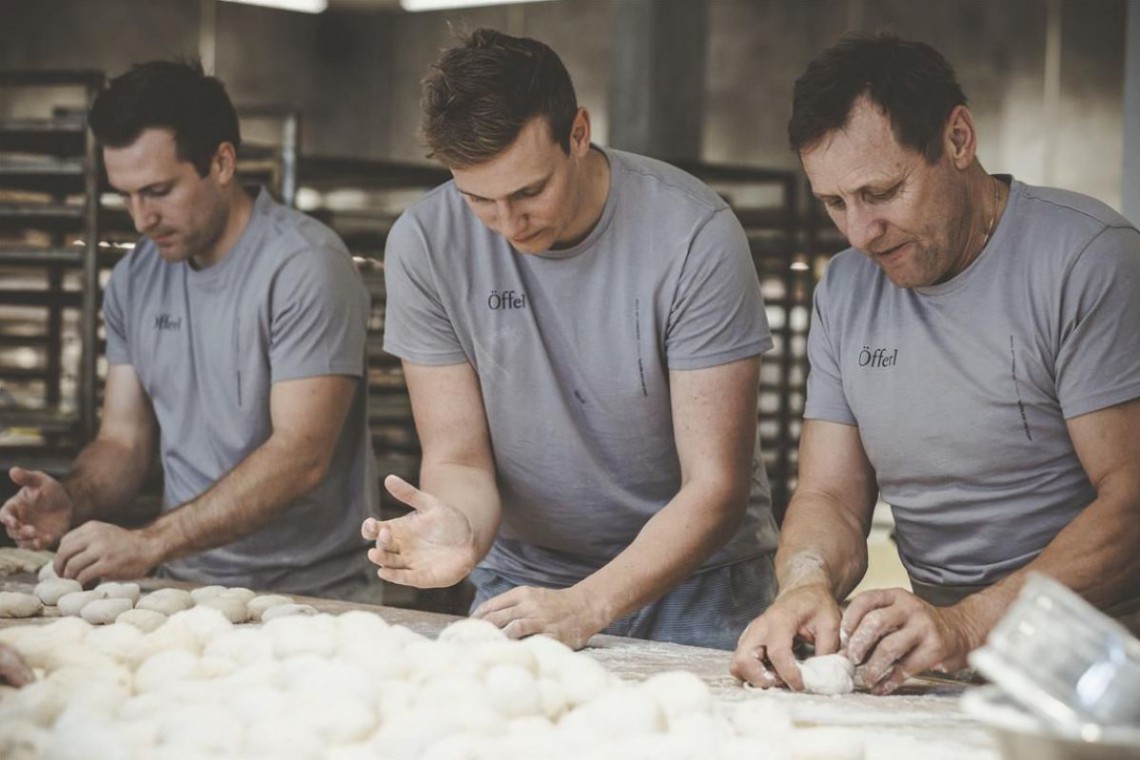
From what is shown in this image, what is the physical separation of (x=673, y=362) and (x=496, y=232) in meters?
0.39

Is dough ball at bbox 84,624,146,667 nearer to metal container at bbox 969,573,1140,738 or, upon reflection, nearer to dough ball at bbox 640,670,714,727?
dough ball at bbox 640,670,714,727

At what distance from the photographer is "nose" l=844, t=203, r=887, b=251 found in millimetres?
2117

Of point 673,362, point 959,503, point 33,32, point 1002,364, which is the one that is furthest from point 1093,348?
point 33,32

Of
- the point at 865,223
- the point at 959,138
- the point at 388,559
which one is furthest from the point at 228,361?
the point at 959,138

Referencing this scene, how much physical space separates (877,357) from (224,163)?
1.60 metres

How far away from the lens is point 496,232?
243 cm

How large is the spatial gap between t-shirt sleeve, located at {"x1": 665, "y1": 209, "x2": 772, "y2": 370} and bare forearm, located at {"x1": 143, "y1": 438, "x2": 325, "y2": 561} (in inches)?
35.0

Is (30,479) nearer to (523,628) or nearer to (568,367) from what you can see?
(568,367)

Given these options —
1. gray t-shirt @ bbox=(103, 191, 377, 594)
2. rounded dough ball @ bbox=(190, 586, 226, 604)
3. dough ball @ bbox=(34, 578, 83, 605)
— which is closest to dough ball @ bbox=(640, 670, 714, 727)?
rounded dough ball @ bbox=(190, 586, 226, 604)

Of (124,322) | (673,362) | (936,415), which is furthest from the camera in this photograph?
(124,322)

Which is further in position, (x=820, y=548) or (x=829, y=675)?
(x=820, y=548)

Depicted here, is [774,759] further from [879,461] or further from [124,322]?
[124,322]

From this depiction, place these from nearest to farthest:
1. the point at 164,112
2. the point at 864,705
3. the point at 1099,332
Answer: the point at 864,705
the point at 1099,332
the point at 164,112

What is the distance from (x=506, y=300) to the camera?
2.46m
